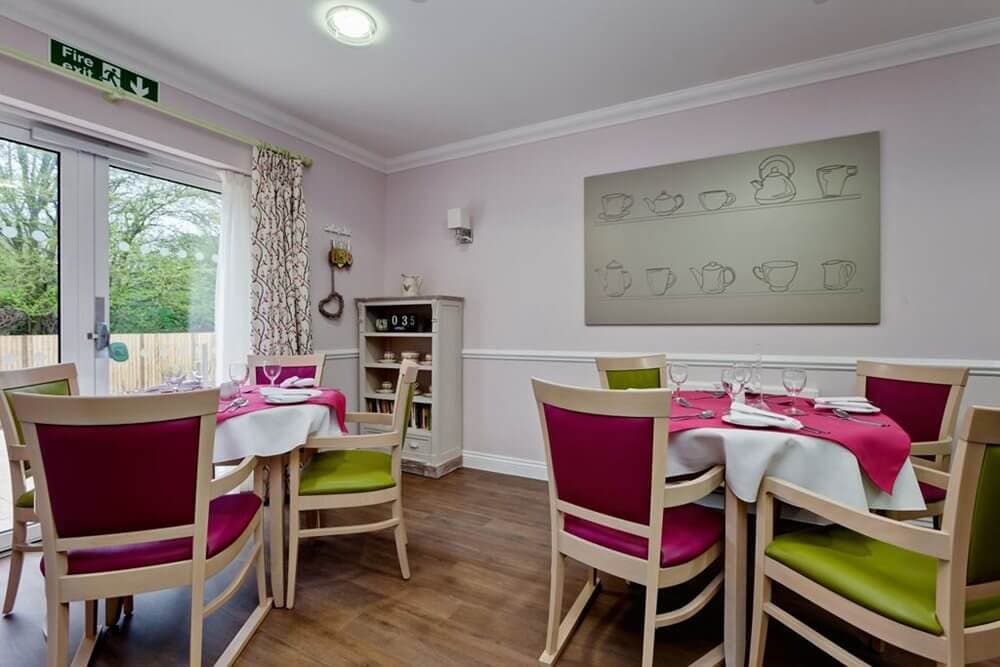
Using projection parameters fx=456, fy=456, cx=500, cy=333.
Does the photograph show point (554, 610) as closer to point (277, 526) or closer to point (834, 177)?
point (277, 526)

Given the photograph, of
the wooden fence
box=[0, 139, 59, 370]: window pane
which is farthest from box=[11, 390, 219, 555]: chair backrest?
box=[0, 139, 59, 370]: window pane

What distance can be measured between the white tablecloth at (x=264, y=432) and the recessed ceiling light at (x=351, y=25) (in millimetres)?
1900

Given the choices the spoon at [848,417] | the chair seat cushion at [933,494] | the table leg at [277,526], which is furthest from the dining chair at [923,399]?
the table leg at [277,526]

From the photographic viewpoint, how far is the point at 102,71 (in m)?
2.41

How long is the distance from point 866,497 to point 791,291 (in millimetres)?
1663

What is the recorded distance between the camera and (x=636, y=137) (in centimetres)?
323

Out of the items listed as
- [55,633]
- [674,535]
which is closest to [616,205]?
[674,535]

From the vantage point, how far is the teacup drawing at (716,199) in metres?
2.92

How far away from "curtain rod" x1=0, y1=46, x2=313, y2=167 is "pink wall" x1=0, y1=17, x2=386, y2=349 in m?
0.04

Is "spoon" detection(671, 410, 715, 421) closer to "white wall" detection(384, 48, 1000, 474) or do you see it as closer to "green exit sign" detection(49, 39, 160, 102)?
"white wall" detection(384, 48, 1000, 474)

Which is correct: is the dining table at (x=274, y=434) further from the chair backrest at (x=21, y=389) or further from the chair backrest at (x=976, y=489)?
the chair backrest at (x=976, y=489)

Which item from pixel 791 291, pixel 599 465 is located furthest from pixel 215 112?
pixel 791 291

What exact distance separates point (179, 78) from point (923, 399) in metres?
4.35

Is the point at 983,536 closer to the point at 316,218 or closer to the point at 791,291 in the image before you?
the point at 791,291
